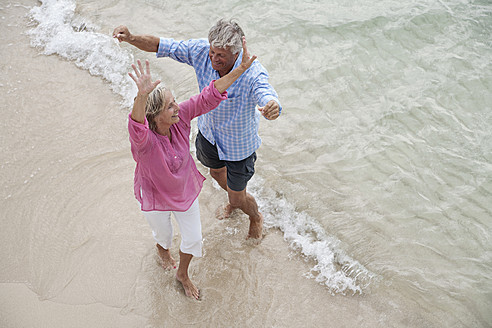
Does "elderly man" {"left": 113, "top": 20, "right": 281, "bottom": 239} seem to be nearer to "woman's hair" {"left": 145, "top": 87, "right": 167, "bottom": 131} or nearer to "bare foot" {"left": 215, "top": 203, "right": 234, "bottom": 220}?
"bare foot" {"left": 215, "top": 203, "right": 234, "bottom": 220}

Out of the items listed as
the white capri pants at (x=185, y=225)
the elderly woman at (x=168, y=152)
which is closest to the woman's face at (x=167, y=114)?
the elderly woman at (x=168, y=152)

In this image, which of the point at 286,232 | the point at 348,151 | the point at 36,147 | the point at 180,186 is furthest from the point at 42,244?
the point at 348,151

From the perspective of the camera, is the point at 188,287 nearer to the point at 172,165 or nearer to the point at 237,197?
the point at 237,197

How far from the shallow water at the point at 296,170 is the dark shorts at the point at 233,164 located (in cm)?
80

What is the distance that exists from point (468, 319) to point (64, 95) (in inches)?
212

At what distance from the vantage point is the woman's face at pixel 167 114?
2.57 metres

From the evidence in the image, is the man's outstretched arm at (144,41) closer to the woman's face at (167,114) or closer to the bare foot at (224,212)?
the woman's face at (167,114)

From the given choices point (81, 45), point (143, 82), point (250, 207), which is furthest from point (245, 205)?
point (81, 45)

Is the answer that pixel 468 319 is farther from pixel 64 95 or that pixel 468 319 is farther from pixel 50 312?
pixel 64 95

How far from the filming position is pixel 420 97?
19.7ft

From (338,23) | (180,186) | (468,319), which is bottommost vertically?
(468,319)

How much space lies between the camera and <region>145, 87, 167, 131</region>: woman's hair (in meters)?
2.53

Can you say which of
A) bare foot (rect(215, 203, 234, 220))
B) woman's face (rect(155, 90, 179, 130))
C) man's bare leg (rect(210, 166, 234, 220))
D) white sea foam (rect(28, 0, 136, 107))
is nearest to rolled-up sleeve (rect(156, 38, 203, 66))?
woman's face (rect(155, 90, 179, 130))

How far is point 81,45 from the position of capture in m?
6.51
